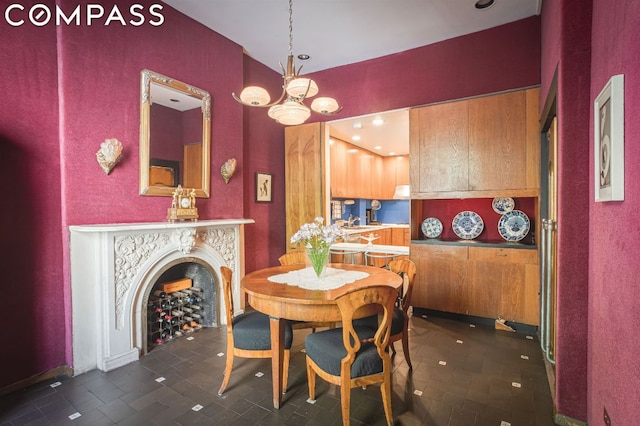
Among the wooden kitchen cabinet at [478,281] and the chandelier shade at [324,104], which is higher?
the chandelier shade at [324,104]

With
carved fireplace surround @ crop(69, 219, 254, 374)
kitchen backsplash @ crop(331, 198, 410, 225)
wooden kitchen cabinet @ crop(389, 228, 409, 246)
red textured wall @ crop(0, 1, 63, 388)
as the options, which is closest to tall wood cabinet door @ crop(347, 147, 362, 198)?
kitchen backsplash @ crop(331, 198, 410, 225)

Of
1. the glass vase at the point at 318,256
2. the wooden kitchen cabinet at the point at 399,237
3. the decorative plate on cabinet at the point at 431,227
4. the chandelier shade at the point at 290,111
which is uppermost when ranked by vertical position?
the chandelier shade at the point at 290,111

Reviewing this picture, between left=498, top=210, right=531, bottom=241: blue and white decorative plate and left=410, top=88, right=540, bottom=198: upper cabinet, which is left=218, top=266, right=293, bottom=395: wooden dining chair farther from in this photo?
left=498, top=210, right=531, bottom=241: blue and white decorative plate

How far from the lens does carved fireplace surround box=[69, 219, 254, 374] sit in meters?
2.61

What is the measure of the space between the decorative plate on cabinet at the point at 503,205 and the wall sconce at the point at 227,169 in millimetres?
3276

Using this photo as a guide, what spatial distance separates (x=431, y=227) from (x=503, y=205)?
88cm

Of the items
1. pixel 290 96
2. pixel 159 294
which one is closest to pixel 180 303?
pixel 159 294

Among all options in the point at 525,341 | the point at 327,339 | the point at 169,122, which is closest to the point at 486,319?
the point at 525,341

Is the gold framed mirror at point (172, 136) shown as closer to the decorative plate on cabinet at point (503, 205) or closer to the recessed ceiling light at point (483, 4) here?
the recessed ceiling light at point (483, 4)

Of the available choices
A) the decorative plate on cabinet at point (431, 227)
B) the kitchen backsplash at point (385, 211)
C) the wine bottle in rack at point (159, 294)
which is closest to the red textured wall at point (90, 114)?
the wine bottle in rack at point (159, 294)

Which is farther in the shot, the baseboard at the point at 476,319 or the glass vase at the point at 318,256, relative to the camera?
the baseboard at the point at 476,319

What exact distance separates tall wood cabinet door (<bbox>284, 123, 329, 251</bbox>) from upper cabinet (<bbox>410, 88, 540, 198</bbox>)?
4.30ft

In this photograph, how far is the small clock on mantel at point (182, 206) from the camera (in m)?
3.18

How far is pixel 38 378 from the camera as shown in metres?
2.47
